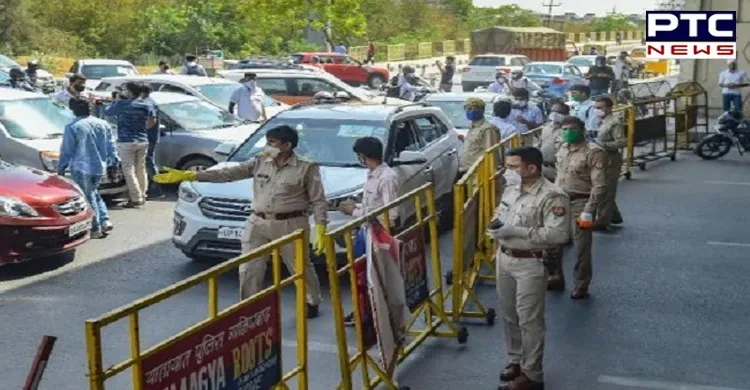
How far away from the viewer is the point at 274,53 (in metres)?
54.9

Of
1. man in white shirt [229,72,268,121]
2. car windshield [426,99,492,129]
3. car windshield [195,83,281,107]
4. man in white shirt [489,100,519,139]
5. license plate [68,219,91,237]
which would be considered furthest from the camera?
car windshield [195,83,281,107]

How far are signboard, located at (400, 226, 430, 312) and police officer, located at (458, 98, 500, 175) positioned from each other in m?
4.43

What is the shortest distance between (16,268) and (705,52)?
19880 millimetres

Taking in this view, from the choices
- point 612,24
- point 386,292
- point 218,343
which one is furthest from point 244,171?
point 612,24

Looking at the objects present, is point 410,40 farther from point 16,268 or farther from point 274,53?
point 16,268

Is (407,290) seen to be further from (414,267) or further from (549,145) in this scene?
(549,145)

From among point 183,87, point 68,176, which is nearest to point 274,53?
point 183,87

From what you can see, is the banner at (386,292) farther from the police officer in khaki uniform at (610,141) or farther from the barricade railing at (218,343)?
the police officer in khaki uniform at (610,141)

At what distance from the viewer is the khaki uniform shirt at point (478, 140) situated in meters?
12.0

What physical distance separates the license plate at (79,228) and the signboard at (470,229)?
412cm

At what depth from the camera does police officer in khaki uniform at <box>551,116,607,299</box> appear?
9.56m

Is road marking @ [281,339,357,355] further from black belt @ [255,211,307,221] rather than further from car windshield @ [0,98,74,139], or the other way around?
car windshield @ [0,98,74,139]

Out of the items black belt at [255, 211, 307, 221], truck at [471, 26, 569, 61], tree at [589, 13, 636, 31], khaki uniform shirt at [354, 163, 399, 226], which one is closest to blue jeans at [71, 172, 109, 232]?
black belt at [255, 211, 307, 221]

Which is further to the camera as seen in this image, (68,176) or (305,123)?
(68,176)
